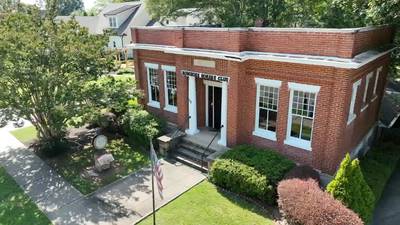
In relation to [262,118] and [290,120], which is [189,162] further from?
[290,120]

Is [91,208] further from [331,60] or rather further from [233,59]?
[331,60]

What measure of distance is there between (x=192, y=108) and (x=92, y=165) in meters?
5.36

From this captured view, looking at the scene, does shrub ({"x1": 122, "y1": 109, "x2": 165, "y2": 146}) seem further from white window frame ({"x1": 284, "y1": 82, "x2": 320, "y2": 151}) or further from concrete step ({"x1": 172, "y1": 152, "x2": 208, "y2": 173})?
white window frame ({"x1": 284, "y1": 82, "x2": 320, "y2": 151})

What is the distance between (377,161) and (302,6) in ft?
43.8

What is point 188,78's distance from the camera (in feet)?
49.0

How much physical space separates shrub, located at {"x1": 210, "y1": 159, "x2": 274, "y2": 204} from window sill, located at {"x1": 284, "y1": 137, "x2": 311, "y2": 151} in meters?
2.24

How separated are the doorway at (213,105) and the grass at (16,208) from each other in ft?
28.6

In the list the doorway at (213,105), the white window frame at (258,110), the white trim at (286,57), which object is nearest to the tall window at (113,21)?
the white trim at (286,57)

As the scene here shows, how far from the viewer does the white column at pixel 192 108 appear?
48.5 feet

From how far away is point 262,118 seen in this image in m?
13.3

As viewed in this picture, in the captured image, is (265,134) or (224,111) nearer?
(265,134)

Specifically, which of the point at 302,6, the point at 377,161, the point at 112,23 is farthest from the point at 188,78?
the point at 112,23

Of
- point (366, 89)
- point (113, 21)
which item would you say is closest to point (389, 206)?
point (366, 89)

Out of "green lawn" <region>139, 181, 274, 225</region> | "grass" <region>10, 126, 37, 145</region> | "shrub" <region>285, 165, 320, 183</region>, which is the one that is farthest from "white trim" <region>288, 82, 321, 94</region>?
"grass" <region>10, 126, 37, 145</region>
